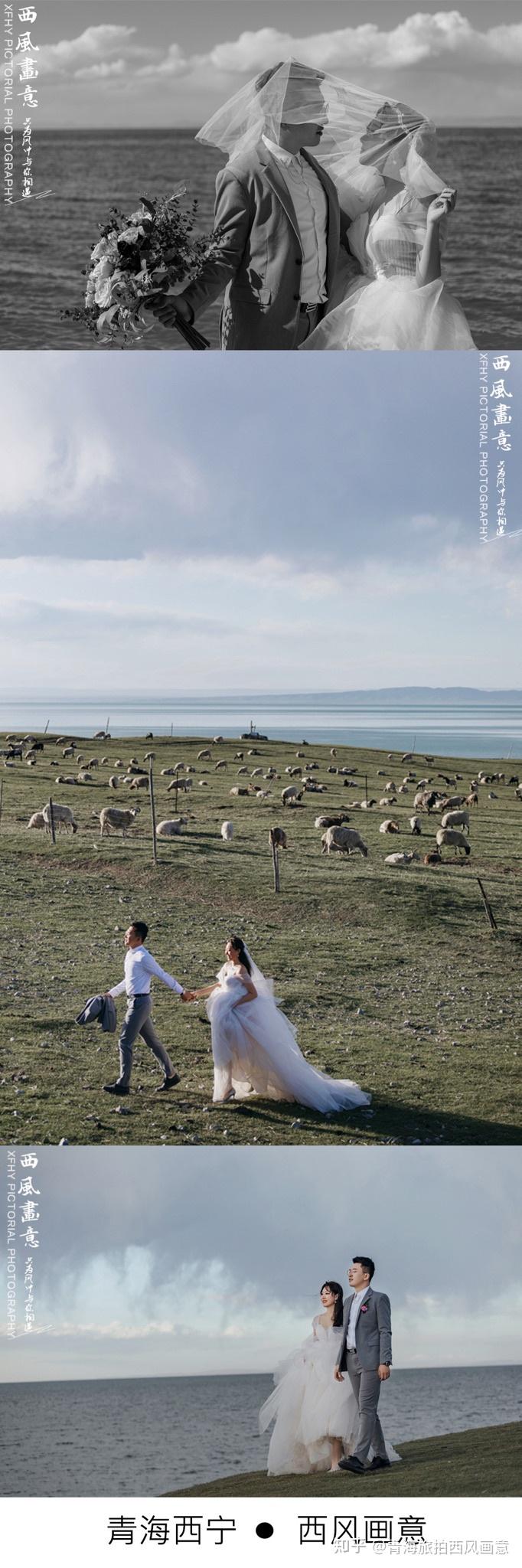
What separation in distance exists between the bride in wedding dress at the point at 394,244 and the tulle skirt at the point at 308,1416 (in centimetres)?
578

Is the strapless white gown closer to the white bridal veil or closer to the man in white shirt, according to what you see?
the white bridal veil

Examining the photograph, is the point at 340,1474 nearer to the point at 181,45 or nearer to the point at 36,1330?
the point at 36,1330

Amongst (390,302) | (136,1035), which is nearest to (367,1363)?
(136,1035)

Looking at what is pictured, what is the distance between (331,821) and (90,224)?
14.2ft

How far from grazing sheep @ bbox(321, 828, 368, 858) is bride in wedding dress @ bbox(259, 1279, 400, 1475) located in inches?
114

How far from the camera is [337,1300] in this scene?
247 inches

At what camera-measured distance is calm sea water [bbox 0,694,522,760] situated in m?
7.99

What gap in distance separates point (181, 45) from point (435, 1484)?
8171 mm

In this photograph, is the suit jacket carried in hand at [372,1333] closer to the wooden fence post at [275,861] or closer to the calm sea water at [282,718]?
the wooden fence post at [275,861]

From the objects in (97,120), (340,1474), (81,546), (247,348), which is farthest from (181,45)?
(340,1474)

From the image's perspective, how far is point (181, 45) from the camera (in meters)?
7.13

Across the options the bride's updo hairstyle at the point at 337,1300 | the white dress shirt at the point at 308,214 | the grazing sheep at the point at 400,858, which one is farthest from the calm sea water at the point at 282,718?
the bride's updo hairstyle at the point at 337,1300

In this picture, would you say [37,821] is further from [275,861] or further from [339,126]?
[339,126]

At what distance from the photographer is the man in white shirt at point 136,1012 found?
683cm
